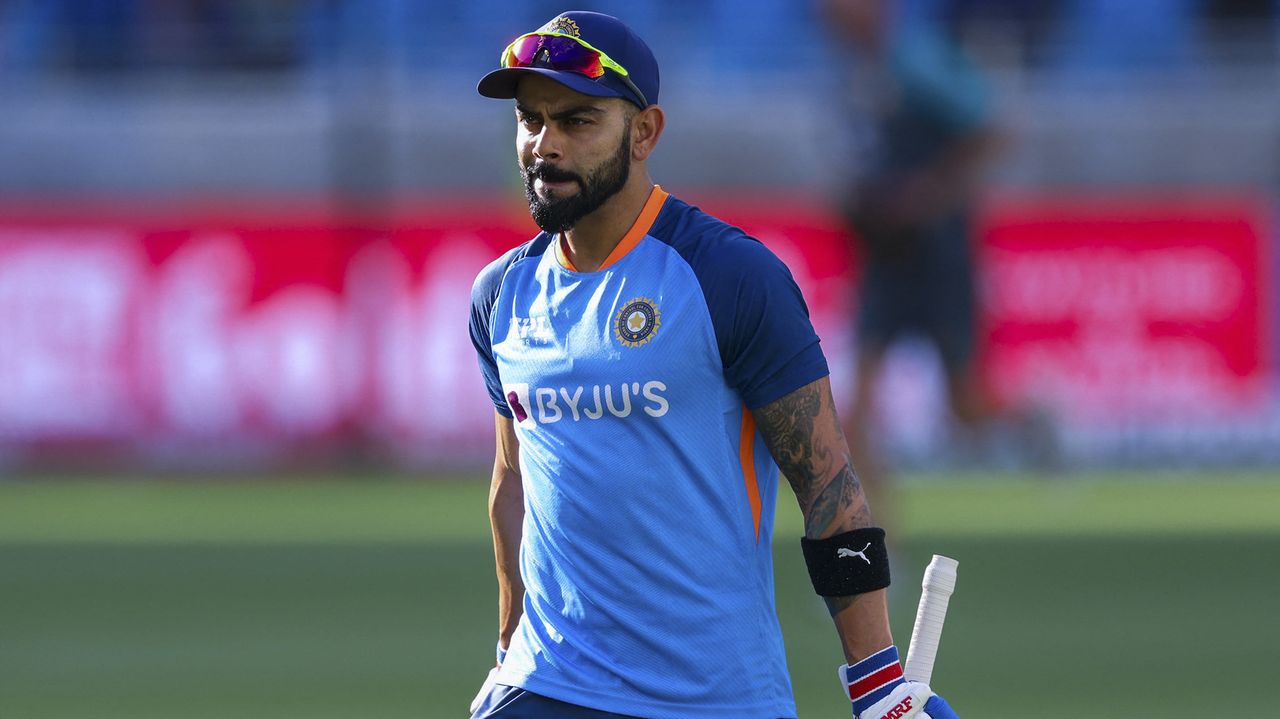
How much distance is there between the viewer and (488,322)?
Result: 4367mm

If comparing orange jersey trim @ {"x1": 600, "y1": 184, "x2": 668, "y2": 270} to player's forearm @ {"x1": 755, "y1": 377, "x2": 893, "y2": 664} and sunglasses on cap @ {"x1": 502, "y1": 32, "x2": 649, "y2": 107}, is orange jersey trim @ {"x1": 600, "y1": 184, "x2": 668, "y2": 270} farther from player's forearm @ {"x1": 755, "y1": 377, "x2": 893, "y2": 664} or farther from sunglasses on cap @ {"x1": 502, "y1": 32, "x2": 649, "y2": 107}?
player's forearm @ {"x1": 755, "y1": 377, "x2": 893, "y2": 664}

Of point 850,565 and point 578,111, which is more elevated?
point 578,111

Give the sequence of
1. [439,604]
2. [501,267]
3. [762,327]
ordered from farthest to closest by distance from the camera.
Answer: [439,604]
[501,267]
[762,327]

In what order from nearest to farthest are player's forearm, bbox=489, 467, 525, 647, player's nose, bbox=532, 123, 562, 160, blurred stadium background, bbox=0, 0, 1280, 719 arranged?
1. player's nose, bbox=532, 123, 562, 160
2. player's forearm, bbox=489, 467, 525, 647
3. blurred stadium background, bbox=0, 0, 1280, 719

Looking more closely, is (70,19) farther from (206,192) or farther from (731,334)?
(731,334)

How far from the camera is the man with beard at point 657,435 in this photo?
13.1ft

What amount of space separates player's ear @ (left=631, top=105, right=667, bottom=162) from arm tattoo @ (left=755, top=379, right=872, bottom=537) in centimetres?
53

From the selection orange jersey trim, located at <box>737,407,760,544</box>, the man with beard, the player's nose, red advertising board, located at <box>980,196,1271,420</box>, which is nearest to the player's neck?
the man with beard

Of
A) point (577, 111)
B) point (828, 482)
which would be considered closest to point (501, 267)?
point (577, 111)

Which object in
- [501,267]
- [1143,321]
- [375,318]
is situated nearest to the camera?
[501,267]

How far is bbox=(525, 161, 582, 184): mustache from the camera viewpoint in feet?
13.3

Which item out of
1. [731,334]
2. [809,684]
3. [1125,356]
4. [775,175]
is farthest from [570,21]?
[775,175]

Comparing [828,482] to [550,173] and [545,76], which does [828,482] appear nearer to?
[550,173]

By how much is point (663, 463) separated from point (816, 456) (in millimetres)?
270
